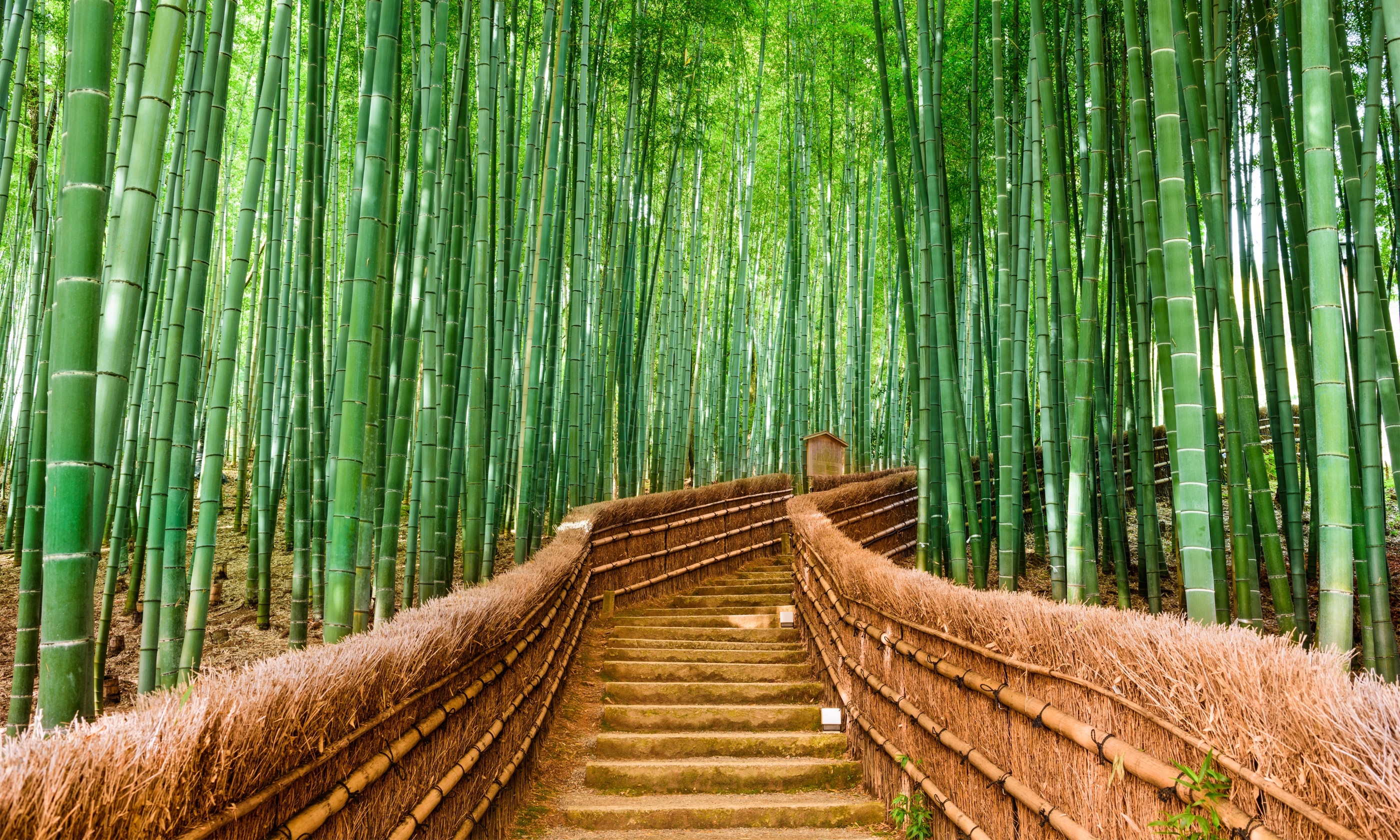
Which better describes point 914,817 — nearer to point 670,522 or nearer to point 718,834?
point 718,834

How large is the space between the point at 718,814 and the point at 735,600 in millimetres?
2504

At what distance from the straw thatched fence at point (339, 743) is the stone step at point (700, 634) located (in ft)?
3.34

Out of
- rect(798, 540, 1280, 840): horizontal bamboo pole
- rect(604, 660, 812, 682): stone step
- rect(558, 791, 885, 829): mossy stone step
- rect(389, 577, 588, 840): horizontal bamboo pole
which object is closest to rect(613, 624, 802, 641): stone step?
rect(604, 660, 812, 682): stone step

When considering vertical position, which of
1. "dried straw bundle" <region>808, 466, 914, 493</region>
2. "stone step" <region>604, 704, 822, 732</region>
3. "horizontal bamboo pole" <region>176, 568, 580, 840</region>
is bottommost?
"stone step" <region>604, 704, 822, 732</region>

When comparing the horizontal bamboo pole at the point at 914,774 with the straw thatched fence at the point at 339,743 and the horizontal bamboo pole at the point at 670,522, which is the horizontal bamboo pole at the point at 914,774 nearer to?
the straw thatched fence at the point at 339,743

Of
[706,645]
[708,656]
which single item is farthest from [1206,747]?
[706,645]

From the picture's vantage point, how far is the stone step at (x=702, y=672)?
160 inches

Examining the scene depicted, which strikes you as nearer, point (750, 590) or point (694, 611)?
point (694, 611)

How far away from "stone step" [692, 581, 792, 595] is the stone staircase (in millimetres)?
664

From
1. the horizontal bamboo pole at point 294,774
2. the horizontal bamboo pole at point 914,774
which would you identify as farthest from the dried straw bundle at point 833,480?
the horizontal bamboo pole at point 294,774

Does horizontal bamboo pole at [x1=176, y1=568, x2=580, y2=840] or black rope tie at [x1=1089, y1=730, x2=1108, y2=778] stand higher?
horizontal bamboo pole at [x1=176, y1=568, x2=580, y2=840]

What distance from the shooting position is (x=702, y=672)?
160 inches

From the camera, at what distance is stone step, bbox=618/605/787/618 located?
5.02 meters

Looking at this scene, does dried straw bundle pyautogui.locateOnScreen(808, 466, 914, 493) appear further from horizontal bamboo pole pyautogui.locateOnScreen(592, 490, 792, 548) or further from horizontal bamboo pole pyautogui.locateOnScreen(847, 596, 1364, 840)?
horizontal bamboo pole pyautogui.locateOnScreen(847, 596, 1364, 840)
